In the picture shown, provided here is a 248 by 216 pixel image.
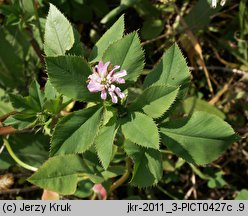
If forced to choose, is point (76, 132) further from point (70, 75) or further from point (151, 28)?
point (151, 28)

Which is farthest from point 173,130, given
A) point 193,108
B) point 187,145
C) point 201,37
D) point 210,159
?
point 201,37

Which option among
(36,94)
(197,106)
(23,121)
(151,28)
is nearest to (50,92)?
(36,94)

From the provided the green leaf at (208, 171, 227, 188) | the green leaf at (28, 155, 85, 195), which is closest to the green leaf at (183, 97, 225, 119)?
the green leaf at (208, 171, 227, 188)

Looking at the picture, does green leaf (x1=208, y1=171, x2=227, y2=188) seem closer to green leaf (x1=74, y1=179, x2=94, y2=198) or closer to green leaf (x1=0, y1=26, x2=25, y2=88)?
green leaf (x1=74, y1=179, x2=94, y2=198)

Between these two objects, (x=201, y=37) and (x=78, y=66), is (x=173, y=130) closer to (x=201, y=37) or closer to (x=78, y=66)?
(x=78, y=66)

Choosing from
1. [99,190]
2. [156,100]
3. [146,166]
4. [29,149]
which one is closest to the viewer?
[156,100]

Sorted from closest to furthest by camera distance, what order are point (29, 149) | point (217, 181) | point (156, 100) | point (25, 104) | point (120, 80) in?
1. point (120, 80)
2. point (156, 100)
3. point (25, 104)
4. point (29, 149)
5. point (217, 181)

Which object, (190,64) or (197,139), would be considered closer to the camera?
(197,139)
